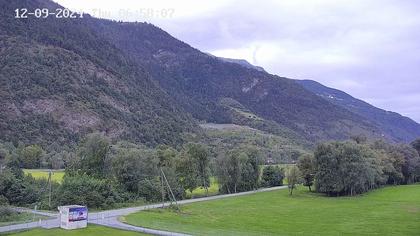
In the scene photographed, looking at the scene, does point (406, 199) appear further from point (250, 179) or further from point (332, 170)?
point (250, 179)

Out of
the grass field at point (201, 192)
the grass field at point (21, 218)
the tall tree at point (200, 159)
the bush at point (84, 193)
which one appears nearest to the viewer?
the grass field at point (21, 218)

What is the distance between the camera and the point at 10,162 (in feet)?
370

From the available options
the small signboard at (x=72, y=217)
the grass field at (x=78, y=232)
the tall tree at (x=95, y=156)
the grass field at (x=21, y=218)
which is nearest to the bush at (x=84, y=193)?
the grass field at (x=21, y=218)

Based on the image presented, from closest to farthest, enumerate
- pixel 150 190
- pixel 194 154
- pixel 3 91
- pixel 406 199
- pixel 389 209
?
pixel 389 209 < pixel 150 190 < pixel 406 199 < pixel 194 154 < pixel 3 91

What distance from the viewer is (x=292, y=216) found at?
265 ft

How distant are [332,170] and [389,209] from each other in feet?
100

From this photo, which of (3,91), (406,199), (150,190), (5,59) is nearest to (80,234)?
(150,190)

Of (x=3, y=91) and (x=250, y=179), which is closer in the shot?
(x=250, y=179)

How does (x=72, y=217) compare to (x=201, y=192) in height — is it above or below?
below

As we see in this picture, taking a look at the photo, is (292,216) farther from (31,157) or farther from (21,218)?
(31,157)

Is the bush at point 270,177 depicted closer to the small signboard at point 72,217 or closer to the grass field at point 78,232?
the small signboard at point 72,217

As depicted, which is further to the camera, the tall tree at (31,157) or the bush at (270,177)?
the bush at (270,177)

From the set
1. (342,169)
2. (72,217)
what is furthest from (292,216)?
(342,169)

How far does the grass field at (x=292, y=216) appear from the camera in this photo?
64688mm
